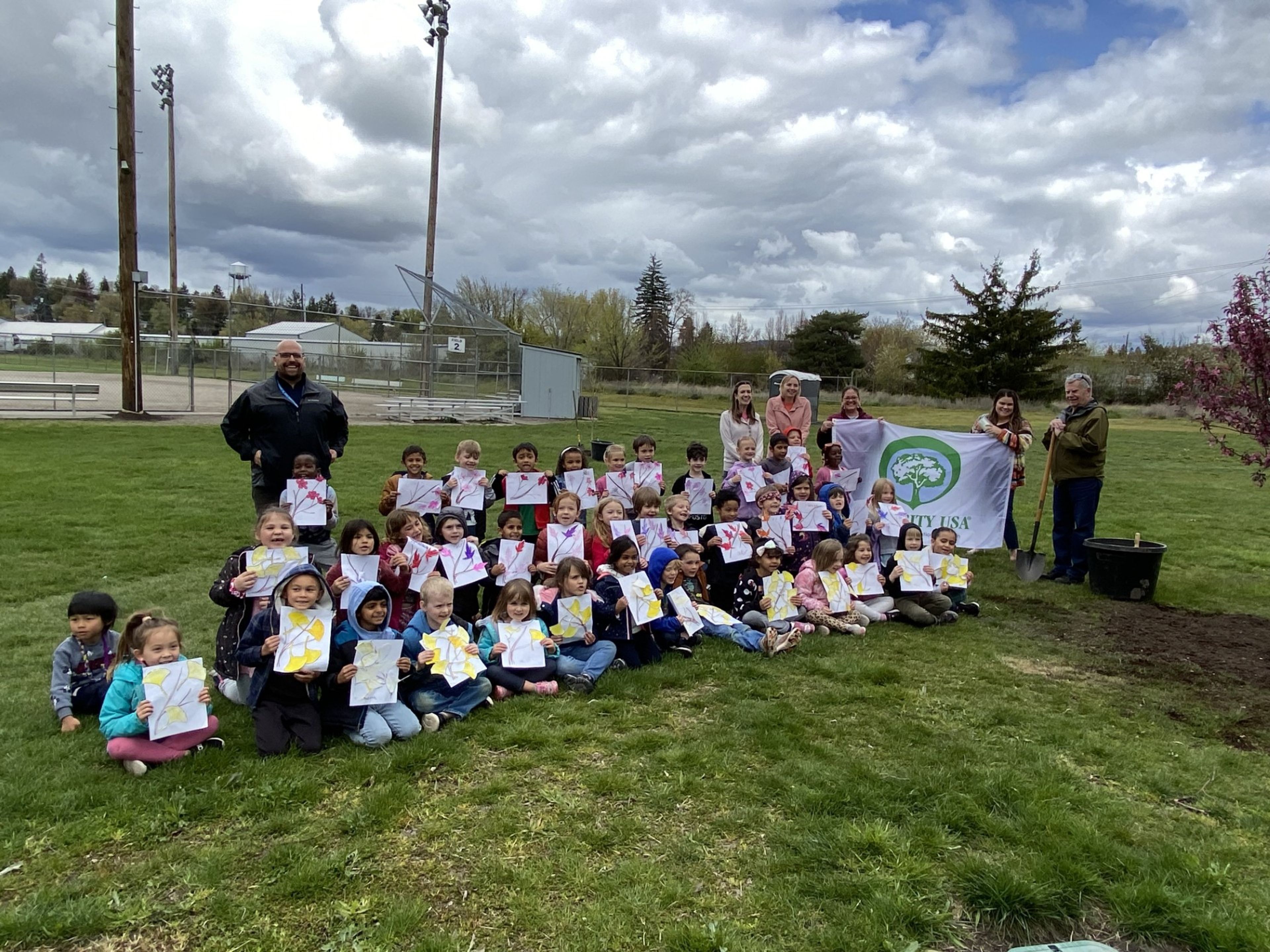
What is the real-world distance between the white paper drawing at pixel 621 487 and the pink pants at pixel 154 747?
13.8ft

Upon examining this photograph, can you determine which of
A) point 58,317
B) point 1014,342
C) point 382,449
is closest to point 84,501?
point 382,449

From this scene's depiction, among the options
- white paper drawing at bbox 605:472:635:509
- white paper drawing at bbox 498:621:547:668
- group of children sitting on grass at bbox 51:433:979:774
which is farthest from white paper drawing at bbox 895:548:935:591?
white paper drawing at bbox 498:621:547:668

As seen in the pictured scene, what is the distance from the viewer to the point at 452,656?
4750 mm

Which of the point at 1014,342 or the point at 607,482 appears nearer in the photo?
the point at 607,482

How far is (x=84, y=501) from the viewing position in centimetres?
1064

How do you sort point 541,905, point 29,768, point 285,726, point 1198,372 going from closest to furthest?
point 541,905 < point 29,768 < point 285,726 < point 1198,372

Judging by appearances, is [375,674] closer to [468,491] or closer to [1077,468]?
[468,491]

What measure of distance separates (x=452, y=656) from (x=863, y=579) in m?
3.95

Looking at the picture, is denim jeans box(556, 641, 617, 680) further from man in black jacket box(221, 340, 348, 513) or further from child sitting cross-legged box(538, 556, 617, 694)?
man in black jacket box(221, 340, 348, 513)

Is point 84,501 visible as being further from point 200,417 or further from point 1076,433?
point 1076,433

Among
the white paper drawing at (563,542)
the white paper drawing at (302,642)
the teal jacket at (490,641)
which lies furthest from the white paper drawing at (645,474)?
the white paper drawing at (302,642)

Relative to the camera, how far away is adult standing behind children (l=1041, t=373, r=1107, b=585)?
8.05m

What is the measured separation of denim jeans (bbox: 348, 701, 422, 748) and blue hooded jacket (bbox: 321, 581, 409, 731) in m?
0.04

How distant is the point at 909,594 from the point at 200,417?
1950cm
